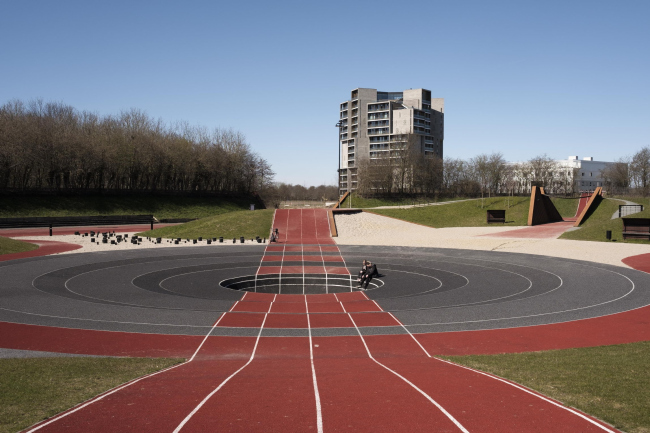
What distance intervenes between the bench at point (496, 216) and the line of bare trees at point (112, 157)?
57885mm

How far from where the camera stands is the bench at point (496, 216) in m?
65.0

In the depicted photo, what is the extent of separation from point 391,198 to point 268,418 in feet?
310

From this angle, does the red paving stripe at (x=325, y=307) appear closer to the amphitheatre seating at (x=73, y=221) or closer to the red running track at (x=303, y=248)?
the red running track at (x=303, y=248)

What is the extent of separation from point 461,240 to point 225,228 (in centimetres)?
2548

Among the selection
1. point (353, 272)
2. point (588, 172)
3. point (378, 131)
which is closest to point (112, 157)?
point (353, 272)

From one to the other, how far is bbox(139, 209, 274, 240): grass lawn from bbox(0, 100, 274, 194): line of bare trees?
107 ft

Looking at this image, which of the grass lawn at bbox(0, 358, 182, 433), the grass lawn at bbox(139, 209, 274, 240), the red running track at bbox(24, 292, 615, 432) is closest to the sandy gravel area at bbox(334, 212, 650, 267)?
the grass lawn at bbox(139, 209, 274, 240)

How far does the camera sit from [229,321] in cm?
1838

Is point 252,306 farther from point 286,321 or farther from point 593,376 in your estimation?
point 593,376

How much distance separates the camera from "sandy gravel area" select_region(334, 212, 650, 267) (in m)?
38.2

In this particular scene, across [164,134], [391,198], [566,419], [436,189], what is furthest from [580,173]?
[566,419]

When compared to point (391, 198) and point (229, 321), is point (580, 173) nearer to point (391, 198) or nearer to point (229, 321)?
point (391, 198)

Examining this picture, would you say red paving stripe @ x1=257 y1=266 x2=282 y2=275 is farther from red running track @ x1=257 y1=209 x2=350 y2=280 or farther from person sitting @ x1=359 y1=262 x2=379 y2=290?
person sitting @ x1=359 y1=262 x2=379 y2=290

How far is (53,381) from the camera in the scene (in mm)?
10422
